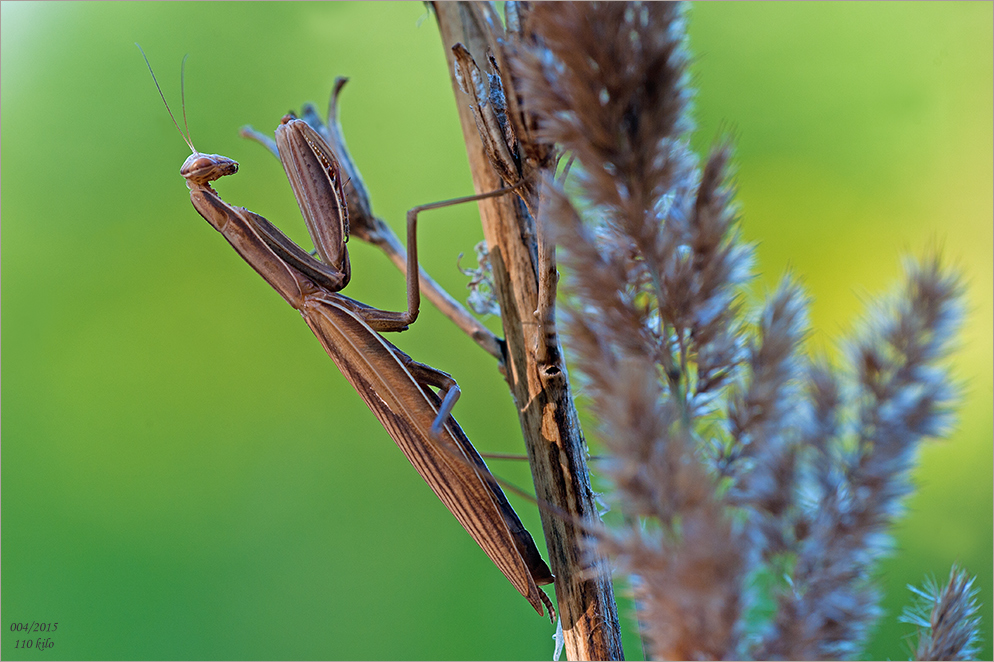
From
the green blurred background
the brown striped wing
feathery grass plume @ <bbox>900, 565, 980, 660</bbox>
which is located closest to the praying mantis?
the brown striped wing

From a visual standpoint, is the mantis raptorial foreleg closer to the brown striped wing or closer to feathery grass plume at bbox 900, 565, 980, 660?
the brown striped wing

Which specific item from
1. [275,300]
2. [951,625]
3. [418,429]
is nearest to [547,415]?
[418,429]

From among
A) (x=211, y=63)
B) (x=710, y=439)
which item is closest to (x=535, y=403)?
(x=710, y=439)

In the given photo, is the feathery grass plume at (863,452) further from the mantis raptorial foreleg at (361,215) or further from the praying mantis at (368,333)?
the mantis raptorial foreleg at (361,215)

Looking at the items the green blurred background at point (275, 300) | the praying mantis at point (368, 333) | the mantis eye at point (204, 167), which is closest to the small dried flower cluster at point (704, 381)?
the praying mantis at point (368, 333)

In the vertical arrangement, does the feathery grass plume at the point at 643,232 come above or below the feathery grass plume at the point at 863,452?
above

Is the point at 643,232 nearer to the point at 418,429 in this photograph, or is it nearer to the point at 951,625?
the point at 951,625
